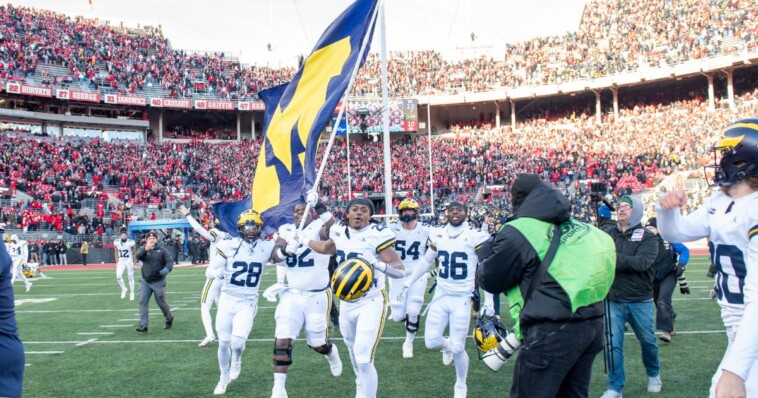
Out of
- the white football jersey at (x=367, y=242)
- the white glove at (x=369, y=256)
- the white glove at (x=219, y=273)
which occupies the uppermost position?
the white football jersey at (x=367, y=242)

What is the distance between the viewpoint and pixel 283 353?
629 cm

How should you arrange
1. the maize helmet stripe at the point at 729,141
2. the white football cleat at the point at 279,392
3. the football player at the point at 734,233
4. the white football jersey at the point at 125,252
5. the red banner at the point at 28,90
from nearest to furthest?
the football player at the point at 734,233 → the maize helmet stripe at the point at 729,141 → the white football cleat at the point at 279,392 → the white football jersey at the point at 125,252 → the red banner at the point at 28,90

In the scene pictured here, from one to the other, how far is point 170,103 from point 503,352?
4685 centimetres

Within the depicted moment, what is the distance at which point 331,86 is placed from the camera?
7.09 meters

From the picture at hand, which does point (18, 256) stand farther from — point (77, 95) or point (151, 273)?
point (77, 95)

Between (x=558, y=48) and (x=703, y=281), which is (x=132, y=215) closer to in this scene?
(x=703, y=281)

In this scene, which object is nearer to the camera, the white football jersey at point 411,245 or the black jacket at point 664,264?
the black jacket at point 664,264

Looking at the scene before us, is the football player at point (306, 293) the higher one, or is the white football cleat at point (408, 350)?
the football player at point (306, 293)

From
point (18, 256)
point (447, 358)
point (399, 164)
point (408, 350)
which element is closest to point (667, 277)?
point (447, 358)

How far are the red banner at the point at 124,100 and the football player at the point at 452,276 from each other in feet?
138

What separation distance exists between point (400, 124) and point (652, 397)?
41326 millimetres

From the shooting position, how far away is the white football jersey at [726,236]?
3.27 meters

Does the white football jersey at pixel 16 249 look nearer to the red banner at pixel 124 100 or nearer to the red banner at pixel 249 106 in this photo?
the red banner at pixel 124 100

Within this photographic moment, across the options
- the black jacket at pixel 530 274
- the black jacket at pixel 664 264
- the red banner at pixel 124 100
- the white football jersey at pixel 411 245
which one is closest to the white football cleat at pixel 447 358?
the white football jersey at pixel 411 245
